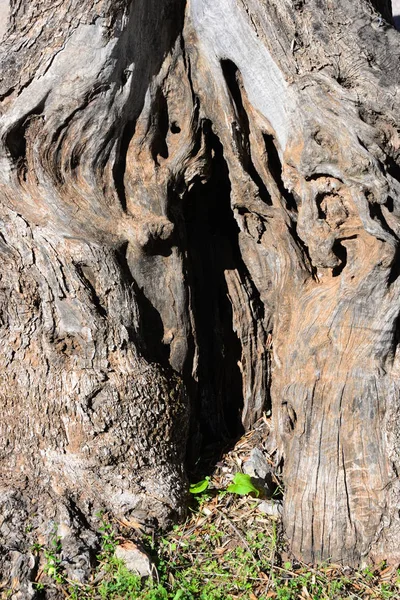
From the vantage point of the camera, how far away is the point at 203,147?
385 cm

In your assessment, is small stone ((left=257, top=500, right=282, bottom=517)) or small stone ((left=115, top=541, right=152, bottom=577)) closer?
small stone ((left=115, top=541, right=152, bottom=577))

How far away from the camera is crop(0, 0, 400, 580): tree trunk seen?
3.45m

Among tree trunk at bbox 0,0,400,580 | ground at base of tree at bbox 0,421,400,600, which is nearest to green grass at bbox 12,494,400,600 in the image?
ground at base of tree at bbox 0,421,400,600

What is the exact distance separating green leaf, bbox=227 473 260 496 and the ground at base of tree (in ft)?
0.42

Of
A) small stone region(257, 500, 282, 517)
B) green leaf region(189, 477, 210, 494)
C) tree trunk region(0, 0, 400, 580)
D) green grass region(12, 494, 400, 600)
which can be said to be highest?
tree trunk region(0, 0, 400, 580)

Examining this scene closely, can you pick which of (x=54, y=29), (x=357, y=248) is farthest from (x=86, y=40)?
(x=357, y=248)

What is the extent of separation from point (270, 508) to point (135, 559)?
0.91 metres

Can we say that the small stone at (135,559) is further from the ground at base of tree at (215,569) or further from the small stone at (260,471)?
the small stone at (260,471)

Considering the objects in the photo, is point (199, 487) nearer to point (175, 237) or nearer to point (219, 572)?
point (219, 572)

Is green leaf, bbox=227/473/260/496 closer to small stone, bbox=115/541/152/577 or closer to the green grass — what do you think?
the green grass

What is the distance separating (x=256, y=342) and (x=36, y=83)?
218 centimetres

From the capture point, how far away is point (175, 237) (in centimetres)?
394

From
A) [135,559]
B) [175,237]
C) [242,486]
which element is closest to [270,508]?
[242,486]

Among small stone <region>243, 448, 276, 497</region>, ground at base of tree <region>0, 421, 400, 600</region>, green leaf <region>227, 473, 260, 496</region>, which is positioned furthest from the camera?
small stone <region>243, 448, 276, 497</region>
